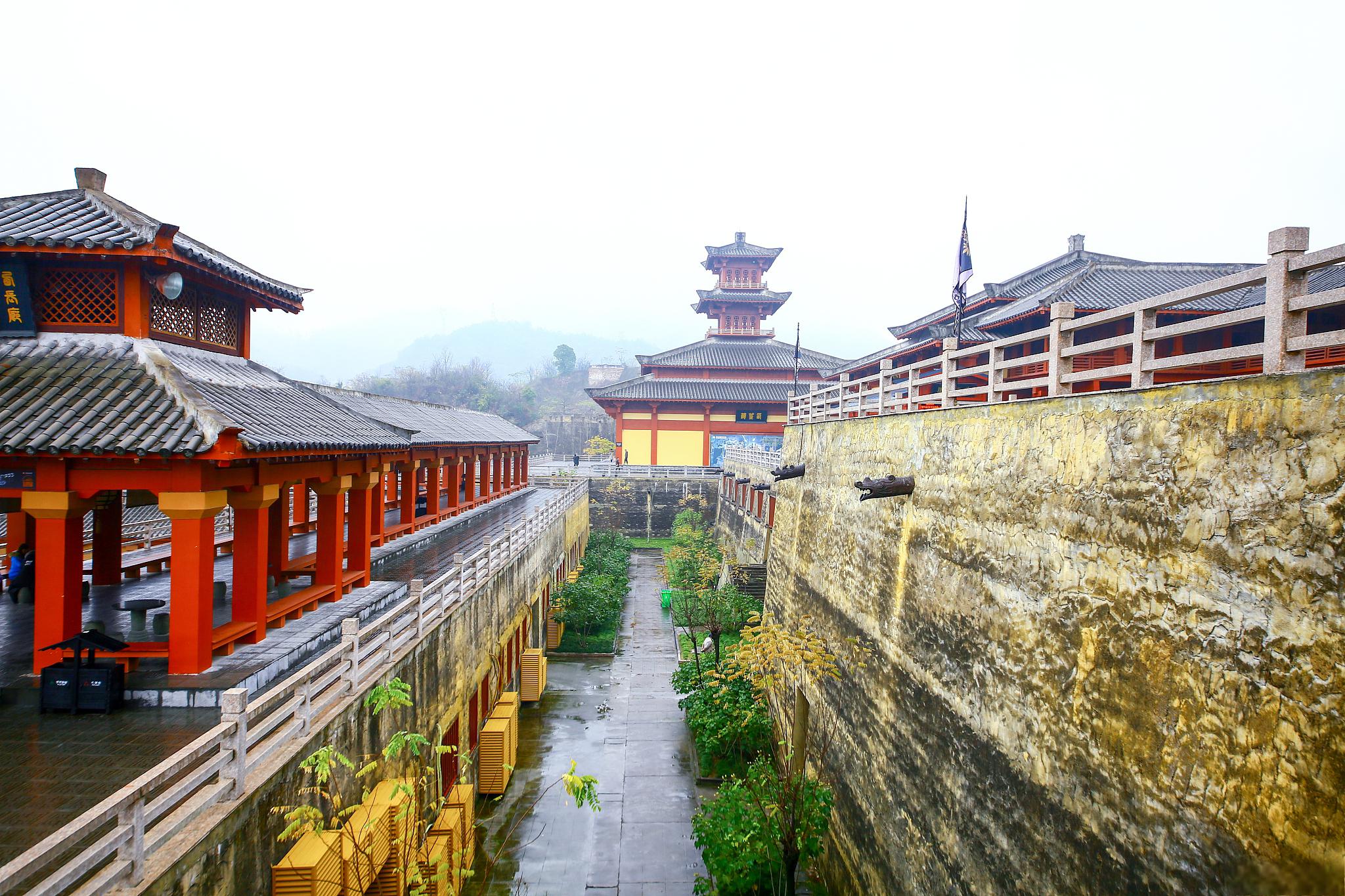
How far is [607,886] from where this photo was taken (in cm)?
973

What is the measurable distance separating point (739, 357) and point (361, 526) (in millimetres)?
35165

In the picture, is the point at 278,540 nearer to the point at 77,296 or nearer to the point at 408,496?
the point at 77,296

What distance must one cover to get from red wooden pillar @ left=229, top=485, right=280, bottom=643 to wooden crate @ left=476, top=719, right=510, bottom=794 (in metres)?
4.53

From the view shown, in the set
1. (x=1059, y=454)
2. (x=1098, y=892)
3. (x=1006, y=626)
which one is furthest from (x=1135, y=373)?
(x=1098, y=892)

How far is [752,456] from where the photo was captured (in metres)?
29.6

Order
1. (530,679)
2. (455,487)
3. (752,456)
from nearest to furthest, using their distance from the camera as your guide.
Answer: (530,679), (455,487), (752,456)

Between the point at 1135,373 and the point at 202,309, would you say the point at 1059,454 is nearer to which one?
the point at 1135,373

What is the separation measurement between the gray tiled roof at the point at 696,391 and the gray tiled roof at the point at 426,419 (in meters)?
12.0

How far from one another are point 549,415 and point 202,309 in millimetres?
73441

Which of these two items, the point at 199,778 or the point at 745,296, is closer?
the point at 199,778

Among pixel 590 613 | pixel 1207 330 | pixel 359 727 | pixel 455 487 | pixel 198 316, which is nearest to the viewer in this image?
pixel 1207 330

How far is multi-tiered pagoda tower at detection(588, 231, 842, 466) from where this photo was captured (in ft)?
135

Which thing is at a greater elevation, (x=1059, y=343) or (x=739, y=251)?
(x=739, y=251)

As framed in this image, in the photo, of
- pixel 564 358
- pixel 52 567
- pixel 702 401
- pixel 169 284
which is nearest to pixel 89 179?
pixel 169 284
